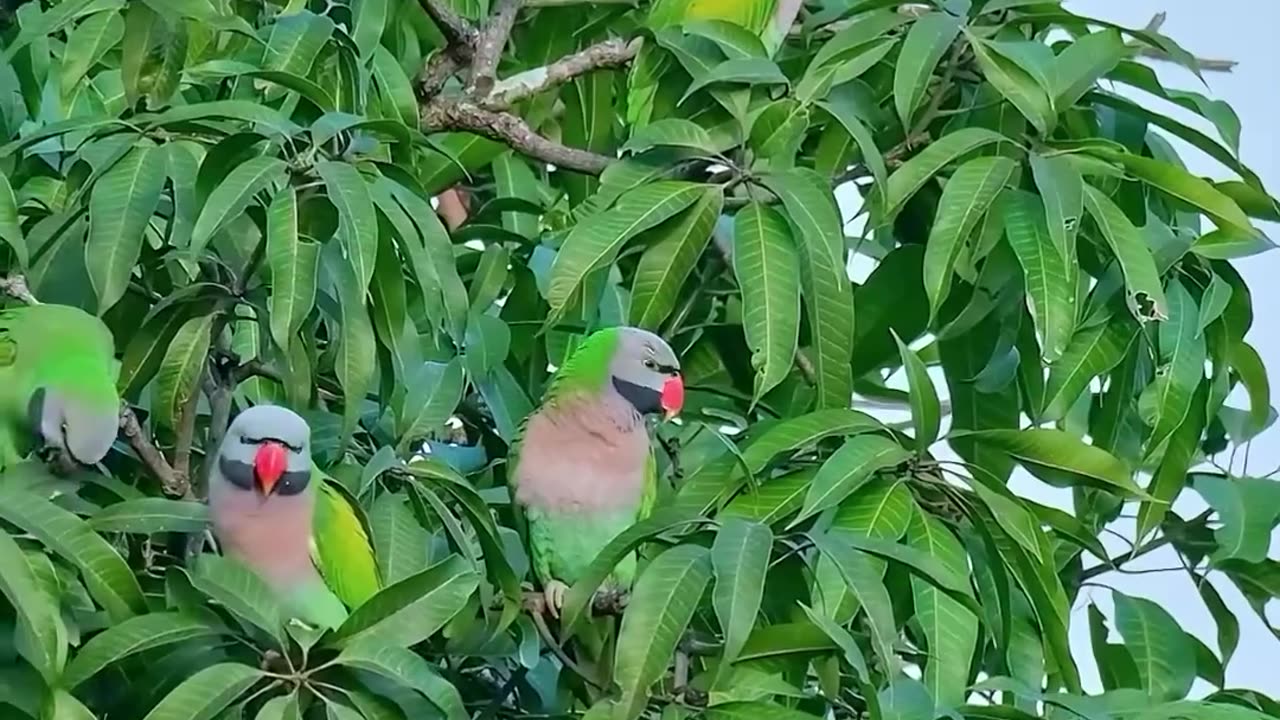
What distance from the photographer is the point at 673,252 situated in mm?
1025

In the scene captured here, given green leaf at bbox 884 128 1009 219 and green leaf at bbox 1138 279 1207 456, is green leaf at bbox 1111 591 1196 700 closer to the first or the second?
green leaf at bbox 1138 279 1207 456

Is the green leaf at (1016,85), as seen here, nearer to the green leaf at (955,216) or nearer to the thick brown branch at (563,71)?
the green leaf at (955,216)

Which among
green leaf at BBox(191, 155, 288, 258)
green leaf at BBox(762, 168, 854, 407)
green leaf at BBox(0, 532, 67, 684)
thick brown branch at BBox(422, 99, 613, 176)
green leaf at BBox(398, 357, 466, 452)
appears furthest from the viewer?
thick brown branch at BBox(422, 99, 613, 176)

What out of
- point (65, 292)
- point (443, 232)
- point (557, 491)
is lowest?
point (557, 491)

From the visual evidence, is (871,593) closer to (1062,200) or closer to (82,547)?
(1062,200)

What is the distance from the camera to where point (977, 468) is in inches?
37.1

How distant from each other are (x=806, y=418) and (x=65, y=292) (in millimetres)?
Answer: 448

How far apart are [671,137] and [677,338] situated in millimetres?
324

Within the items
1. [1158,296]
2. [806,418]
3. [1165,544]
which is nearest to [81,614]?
[806,418]

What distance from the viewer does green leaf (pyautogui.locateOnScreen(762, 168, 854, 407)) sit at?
96 centimetres

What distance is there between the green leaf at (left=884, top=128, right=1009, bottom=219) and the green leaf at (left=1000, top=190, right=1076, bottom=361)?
0.06 m

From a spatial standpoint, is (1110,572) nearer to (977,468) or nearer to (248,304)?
(977,468)

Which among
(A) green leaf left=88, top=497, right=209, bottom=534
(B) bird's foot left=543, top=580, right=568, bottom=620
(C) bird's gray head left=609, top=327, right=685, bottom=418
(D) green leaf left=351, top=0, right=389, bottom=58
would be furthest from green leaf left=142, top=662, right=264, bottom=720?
(D) green leaf left=351, top=0, right=389, bottom=58

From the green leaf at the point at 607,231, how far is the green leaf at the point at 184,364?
0.68ft
